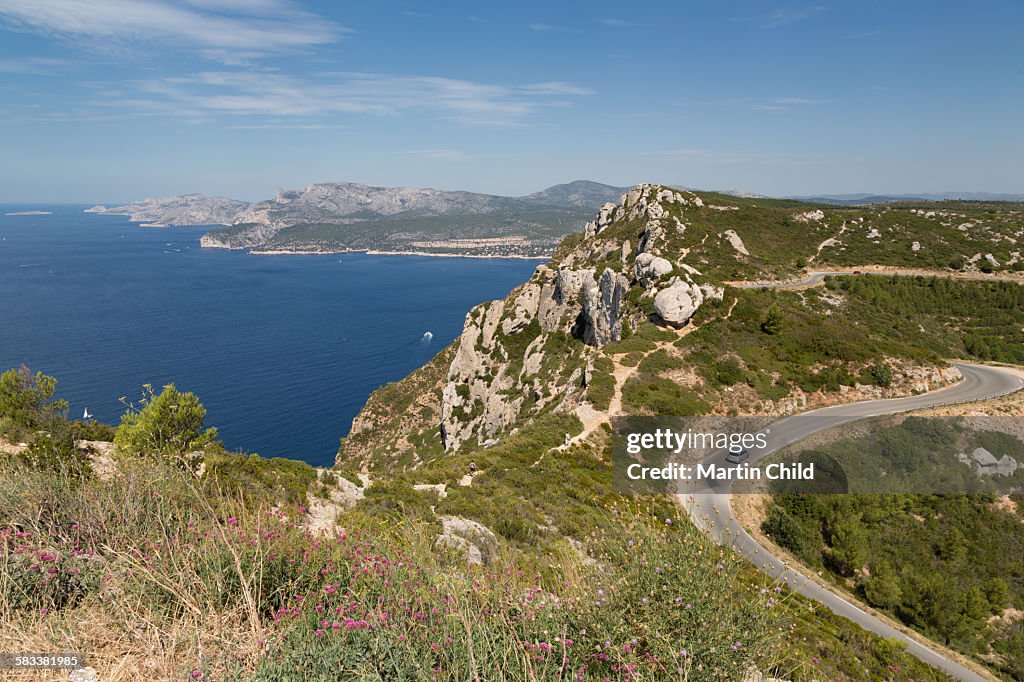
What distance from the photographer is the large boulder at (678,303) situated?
5041 cm

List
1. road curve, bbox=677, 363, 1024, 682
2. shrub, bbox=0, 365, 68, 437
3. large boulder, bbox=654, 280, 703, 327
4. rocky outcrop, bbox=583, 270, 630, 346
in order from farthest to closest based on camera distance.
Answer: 1. rocky outcrop, bbox=583, 270, 630, 346
2. large boulder, bbox=654, 280, 703, 327
3. road curve, bbox=677, 363, 1024, 682
4. shrub, bbox=0, 365, 68, 437

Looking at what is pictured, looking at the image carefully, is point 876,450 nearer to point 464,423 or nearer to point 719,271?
point 719,271

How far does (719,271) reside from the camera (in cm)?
6644

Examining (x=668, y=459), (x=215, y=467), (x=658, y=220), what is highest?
(x=658, y=220)

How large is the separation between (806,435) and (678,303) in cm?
1946

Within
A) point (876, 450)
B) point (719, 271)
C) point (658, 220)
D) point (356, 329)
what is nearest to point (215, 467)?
point (876, 450)

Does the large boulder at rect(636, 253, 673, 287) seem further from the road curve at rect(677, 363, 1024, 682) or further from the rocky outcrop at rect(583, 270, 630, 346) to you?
the road curve at rect(677, 363, 1024, 682)

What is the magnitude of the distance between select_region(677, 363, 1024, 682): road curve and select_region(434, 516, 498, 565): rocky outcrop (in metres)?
6.77

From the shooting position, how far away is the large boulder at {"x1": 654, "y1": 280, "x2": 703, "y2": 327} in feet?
165

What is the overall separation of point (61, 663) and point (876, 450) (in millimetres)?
→ 42913

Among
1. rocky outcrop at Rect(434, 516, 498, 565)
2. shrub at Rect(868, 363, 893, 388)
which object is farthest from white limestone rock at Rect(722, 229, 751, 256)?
rocky outcrop at Rect(434, 516, 498, 565)

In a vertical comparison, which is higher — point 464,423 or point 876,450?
point 876,450

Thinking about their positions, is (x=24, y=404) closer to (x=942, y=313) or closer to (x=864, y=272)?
(x=942, y=313)

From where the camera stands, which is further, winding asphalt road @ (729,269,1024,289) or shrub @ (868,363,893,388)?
winding asphalt road @ (729,269,1024,289)
